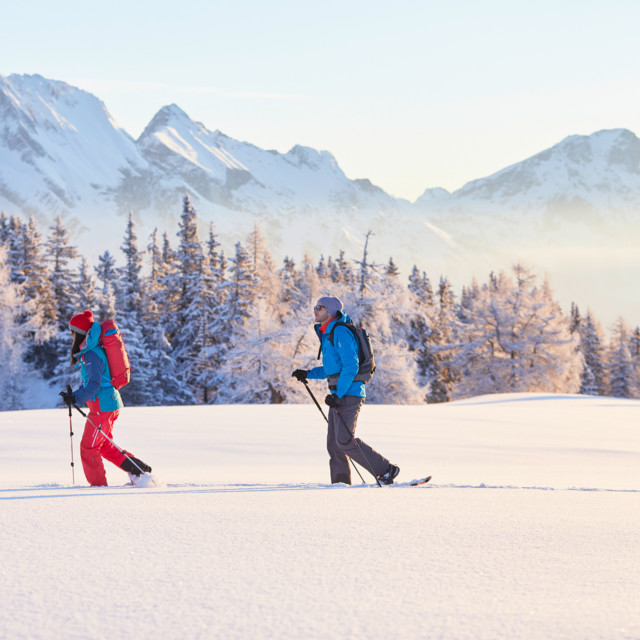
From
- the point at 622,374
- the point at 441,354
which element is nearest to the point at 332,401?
the point at 441,354

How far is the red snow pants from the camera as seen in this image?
628 centimetres

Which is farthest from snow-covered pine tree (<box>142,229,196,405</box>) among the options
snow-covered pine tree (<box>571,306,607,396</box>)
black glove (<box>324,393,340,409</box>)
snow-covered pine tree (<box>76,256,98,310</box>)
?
black glove (<box>324,393,340,409</box>)

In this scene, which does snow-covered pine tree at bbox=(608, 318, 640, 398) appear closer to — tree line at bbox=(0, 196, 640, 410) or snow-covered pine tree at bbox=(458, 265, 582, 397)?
tree line at bbox=(0, 196, 640, 410)

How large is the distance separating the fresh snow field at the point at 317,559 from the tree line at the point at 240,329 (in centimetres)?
2824

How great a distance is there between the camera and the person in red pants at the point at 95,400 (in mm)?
6105

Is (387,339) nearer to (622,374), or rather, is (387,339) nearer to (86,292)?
(86,292)

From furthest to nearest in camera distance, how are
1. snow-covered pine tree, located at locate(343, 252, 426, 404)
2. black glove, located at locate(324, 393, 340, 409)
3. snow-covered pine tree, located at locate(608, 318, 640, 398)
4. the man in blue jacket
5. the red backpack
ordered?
snow-covered pine tree, located at locate(608, 318, 640, 398)
snow-covered pine tree, located at locate(343, 252, 426, 404)
the red backpack
the man in blue jacket
black glove, located at locate(324, 393, 340, 409)

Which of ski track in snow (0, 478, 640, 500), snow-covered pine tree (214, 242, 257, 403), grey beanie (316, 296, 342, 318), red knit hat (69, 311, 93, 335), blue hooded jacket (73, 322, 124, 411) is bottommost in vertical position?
ski track in snow (0, 478, 640, 500)

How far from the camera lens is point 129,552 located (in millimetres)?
3490

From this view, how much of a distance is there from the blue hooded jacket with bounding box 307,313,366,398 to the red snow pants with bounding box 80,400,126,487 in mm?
1915

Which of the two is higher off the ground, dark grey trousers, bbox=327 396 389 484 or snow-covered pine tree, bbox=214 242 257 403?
snow-covered pine tree, bbox=214 242 257 403

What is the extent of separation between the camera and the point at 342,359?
6.06m

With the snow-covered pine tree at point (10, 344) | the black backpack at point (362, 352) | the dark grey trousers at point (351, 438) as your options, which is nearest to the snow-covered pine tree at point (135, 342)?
the snow-covered pine tree at point (10, 344)

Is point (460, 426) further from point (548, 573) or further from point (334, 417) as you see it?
point (548, 573)
